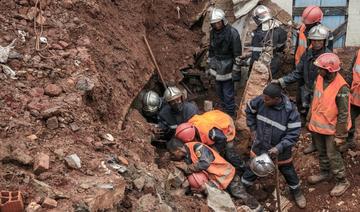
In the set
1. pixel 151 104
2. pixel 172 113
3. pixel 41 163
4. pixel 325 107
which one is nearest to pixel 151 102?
pixel 151 104

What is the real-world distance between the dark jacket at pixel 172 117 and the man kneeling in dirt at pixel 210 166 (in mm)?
810

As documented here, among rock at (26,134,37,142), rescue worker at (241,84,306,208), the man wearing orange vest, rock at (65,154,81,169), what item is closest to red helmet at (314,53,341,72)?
the man wearing orange vest

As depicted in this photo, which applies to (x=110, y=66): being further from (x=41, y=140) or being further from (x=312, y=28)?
(x=312, y=28)

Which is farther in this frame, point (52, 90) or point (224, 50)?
point (224, 50)

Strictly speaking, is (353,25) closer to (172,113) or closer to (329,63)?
(329,63)

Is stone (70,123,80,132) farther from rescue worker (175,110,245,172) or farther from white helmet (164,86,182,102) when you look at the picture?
white helmet (164,86,182,102)

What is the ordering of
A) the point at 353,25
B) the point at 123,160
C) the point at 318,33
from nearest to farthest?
the point at 123,160 < the point at 318,33 < the point at 353,25

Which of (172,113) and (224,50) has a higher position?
(224,50)

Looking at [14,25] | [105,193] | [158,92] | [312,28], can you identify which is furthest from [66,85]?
[312,28]

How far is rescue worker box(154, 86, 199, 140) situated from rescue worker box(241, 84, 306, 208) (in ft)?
4.02

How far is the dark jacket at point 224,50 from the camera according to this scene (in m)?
9.08

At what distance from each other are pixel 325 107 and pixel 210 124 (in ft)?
5.16

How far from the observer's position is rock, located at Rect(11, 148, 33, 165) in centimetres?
563

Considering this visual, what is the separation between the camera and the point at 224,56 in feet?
30.7
